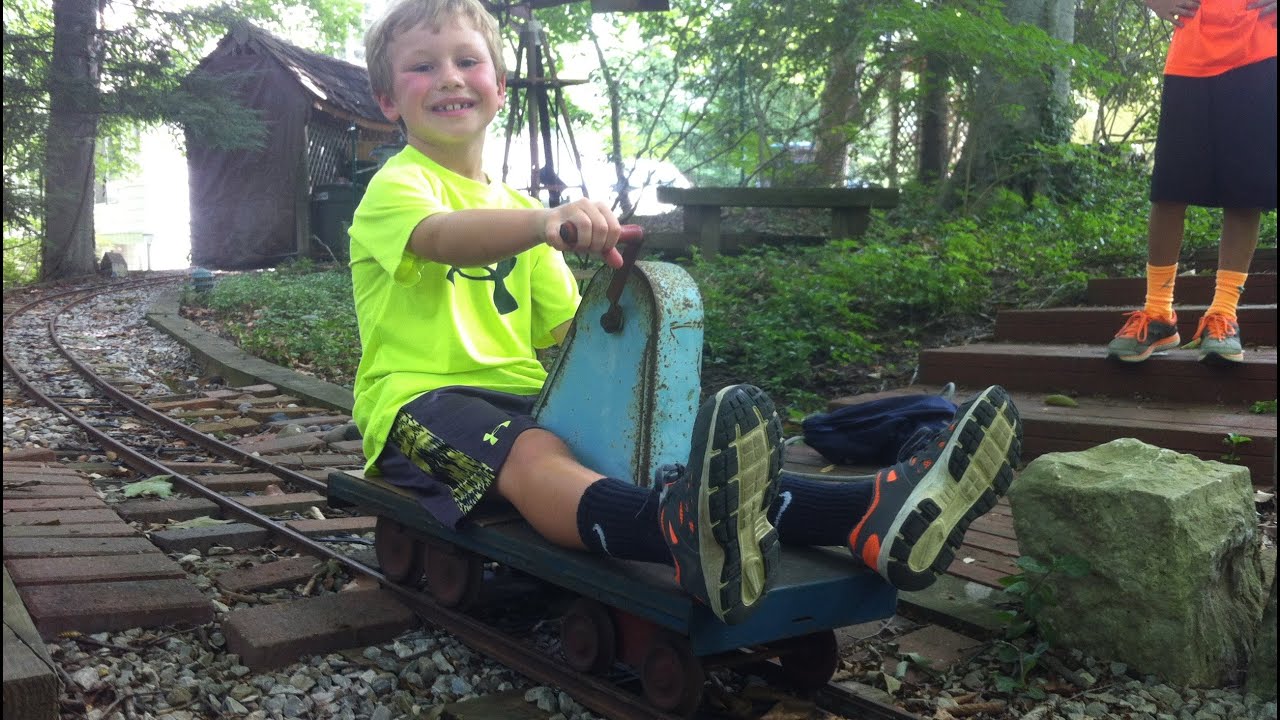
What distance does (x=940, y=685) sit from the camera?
256 cm

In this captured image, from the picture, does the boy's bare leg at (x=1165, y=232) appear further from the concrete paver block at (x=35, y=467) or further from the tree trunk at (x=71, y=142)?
the tree trunk at (x=71, y=142)

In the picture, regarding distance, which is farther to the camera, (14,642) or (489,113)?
(489,113)

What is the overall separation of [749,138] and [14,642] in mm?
12089

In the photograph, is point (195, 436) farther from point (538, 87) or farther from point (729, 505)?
point (538, 87)

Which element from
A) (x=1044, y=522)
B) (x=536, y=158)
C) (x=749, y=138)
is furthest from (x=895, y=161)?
(x=1044, y=522)

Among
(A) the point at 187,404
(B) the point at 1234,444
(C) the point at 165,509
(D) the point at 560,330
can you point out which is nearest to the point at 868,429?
(B) the point at 1234,444

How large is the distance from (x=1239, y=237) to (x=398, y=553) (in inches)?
131

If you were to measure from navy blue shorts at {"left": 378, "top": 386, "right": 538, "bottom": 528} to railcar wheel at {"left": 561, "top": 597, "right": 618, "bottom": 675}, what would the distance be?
0.36 metres

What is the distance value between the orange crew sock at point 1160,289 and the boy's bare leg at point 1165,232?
3 cm

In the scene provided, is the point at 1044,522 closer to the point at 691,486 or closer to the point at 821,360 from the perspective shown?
the point at 691,486

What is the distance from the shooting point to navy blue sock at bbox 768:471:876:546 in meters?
2.33

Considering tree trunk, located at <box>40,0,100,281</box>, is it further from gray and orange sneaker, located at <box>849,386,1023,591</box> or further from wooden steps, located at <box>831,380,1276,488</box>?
gray and orange sneaker, located at <box>849,386,1023,591</box>

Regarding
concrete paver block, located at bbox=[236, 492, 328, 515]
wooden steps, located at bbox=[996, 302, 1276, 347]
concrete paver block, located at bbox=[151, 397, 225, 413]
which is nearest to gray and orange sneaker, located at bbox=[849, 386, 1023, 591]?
concrete paver block, located at bbox=[236, 492, 328, 515]

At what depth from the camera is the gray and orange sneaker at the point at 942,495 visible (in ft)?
6.84
